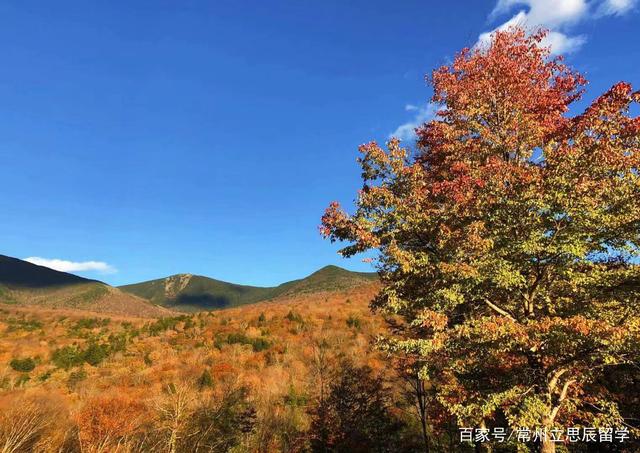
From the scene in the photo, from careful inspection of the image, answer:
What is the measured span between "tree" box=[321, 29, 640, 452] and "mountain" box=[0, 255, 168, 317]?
8235 centimetres

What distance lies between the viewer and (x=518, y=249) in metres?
8.47

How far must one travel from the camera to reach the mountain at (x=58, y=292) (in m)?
104

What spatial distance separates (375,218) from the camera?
31.6 feet

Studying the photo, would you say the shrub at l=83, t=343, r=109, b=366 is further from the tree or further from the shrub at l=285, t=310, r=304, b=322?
the tree

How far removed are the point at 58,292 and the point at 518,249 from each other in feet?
489

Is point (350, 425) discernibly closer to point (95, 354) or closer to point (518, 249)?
point (518, 249)

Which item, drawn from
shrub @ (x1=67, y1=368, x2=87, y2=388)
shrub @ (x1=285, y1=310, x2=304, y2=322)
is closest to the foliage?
shrub @ (x1=67, y1=368, x2=87, y2=388)

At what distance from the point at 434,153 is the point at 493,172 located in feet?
11.4

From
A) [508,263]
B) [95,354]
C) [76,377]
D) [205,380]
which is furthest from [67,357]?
[508,263]

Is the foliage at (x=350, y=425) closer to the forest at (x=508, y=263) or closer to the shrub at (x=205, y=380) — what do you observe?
the forest at (x=508, y=263)

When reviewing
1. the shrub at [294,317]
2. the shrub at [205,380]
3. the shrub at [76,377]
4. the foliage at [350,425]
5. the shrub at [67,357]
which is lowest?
the shrub at [76,377]

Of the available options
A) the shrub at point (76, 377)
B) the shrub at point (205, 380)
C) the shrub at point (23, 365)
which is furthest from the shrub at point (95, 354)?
the shrub at point (205, 380)

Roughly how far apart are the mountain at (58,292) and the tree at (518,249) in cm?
8235

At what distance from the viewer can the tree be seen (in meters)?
7.92
